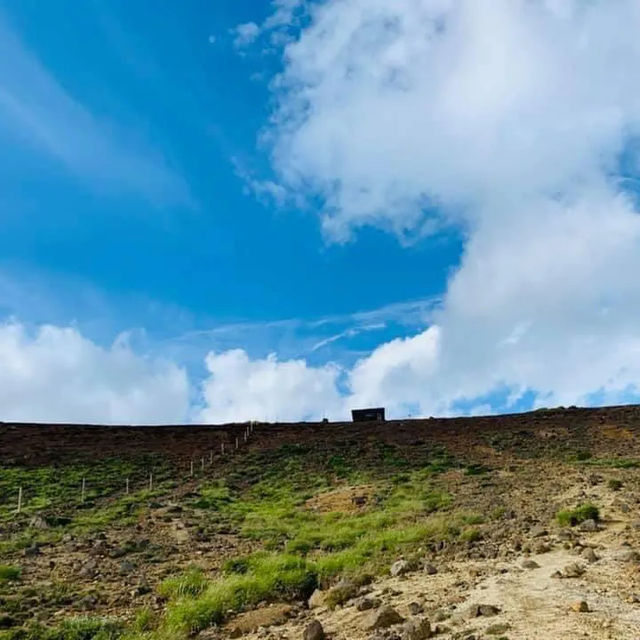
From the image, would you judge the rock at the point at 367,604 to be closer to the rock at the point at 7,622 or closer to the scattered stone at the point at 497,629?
the scattered stone at the point at 497,629

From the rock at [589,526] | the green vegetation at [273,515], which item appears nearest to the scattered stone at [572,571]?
the rock at [589,526]

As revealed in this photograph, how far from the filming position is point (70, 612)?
1153 cm

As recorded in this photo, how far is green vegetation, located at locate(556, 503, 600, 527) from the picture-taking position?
43.3 feet

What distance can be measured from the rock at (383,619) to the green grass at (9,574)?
8671 millimetres

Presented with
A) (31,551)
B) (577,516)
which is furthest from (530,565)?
(31,551)

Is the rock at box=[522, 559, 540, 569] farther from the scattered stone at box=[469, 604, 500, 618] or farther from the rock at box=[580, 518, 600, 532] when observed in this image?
the rock at box=[580, 518, 600, 532]

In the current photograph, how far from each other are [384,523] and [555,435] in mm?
21206

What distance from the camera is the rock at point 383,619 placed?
831 cm

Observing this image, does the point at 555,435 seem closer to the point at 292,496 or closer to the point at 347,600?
the point at 292,496

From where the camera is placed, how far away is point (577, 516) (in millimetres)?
13297

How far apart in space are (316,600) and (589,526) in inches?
210

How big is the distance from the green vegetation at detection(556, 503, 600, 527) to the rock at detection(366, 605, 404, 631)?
19.7ft

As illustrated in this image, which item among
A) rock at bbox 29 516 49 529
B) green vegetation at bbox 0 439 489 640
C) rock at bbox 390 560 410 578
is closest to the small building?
green vegetation at bbox 0 439 489 640

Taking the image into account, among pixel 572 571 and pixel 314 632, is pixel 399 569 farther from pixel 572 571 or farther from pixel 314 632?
pixel 314 632
